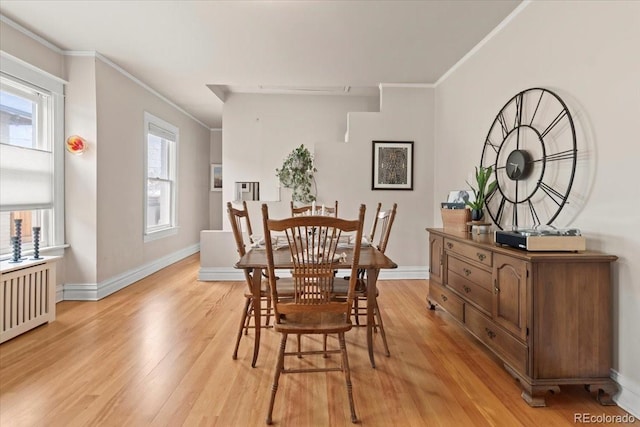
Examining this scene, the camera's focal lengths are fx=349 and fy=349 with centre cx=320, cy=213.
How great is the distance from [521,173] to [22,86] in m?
4.60

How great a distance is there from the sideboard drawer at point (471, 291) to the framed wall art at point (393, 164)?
7.08 ft

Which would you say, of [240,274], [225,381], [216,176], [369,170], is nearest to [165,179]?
[216,176]

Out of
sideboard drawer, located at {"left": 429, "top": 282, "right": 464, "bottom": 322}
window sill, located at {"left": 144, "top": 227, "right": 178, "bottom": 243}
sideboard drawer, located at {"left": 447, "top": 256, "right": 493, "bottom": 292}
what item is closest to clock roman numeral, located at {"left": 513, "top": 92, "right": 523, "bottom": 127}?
sideboard drawer, located at {"left": 447, "top": 256, "right": 493, "bottom": 292}

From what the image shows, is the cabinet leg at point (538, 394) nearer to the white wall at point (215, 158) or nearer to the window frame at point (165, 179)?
the window frame at point (165, 179)

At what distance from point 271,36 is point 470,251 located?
270cm

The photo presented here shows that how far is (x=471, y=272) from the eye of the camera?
2.67 meters

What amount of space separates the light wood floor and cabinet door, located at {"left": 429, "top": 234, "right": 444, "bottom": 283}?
428 millimetres

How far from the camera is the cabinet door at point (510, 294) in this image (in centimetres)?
200

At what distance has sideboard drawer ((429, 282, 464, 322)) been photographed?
286 centimetres

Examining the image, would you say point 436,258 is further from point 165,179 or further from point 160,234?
point 165,179

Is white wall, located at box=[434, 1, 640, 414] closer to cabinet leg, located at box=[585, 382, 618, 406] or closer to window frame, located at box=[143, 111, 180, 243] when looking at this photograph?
cabinet leg, located at box=[585, 382, 618, 406]

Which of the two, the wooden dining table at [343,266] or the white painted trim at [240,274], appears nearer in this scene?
the wooden dining table at [343,266]

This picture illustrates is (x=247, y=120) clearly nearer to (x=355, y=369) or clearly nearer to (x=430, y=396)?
(x=355, y=369)

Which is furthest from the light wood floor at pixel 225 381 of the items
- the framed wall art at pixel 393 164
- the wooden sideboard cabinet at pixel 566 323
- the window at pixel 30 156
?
the framed wall art at pixel 393 164
